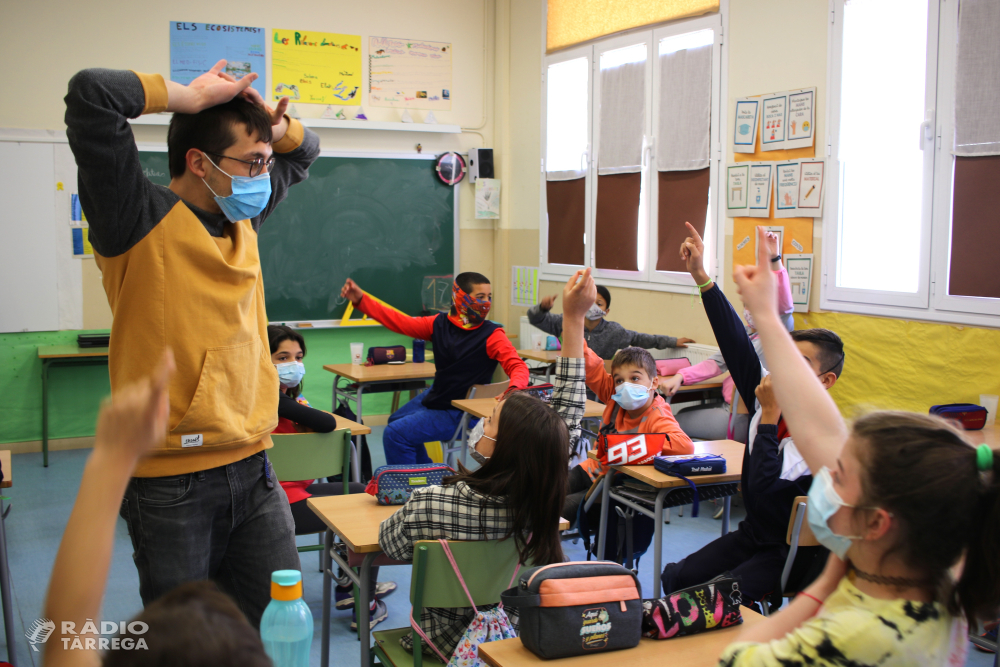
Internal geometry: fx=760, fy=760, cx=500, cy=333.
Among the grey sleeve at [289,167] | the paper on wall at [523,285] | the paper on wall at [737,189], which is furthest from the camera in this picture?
the paper on wall at [523,285]

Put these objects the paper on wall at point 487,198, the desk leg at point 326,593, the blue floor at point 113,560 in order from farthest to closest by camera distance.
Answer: the paper on wall at point 487,198 → the blue floor at point 113,560 → the desk leg at point 326,593

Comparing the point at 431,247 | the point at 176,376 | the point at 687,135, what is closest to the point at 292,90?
the point at 431,247

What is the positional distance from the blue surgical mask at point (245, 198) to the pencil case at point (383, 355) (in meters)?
3.80

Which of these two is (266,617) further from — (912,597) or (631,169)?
(631,169)

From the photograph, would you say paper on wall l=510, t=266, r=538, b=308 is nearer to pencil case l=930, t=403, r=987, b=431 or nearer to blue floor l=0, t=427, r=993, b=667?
blue floor l=0, t=427, r=993, b=667

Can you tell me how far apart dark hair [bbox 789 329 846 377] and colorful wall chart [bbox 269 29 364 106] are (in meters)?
4.88

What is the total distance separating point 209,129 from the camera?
4.72 ft

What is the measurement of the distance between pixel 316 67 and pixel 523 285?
258 cm

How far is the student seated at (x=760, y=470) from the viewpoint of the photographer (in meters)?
2.30

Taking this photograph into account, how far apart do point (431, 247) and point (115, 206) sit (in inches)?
225

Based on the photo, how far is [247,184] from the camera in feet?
4.83

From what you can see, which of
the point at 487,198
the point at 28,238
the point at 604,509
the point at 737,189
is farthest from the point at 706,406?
the point at 28,238

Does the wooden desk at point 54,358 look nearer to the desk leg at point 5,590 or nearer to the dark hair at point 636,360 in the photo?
the desk leg at point 5,590

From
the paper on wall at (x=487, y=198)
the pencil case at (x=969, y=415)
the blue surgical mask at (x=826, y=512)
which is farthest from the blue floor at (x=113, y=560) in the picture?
the paper on wall at (x=487, y=198)
